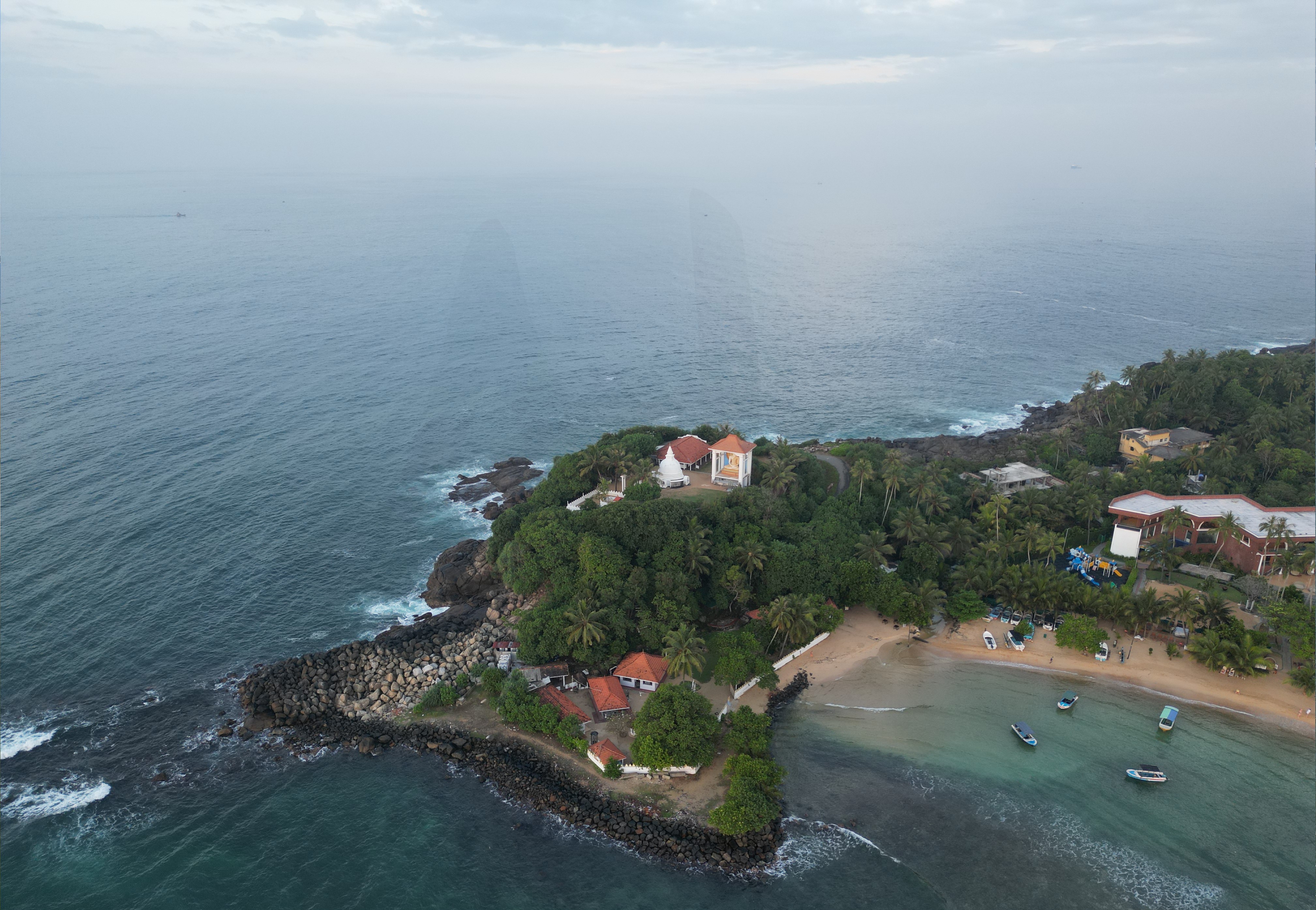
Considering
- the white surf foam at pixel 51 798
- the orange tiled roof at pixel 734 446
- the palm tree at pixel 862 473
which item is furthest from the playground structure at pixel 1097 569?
the white surf foam at pixel 51 798

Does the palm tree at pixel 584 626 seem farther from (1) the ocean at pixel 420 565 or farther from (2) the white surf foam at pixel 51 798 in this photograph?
(2) the white surf foam at pixel 51 798

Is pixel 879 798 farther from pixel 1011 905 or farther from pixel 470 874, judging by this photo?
pixel 470 874

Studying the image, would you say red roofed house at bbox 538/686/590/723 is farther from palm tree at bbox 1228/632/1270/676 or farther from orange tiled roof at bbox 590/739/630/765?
palm tree at bbox 1228/632/1270/676

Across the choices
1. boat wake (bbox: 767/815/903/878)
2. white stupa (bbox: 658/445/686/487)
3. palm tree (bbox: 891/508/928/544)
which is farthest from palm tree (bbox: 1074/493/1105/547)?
boat wake (bbox: 767/815/903/878)

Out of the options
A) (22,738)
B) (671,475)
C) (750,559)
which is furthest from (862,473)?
(22,738)

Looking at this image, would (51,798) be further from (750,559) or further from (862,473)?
(862,473)
